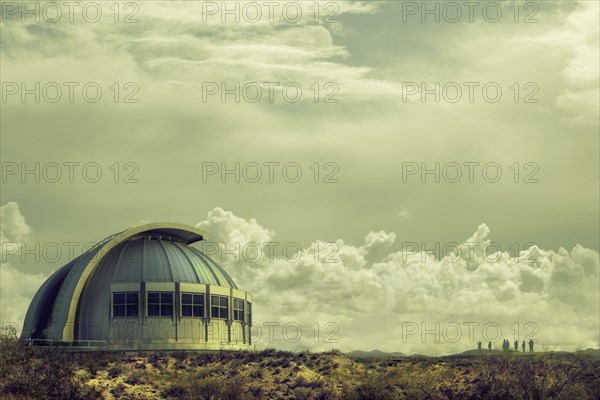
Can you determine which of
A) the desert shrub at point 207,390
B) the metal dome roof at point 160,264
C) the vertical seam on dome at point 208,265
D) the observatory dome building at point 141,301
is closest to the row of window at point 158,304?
the observatory dome building at point 141,301

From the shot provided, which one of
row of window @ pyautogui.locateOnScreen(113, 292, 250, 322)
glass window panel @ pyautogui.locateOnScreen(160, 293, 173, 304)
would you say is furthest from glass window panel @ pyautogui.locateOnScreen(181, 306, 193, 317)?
glass window panel @ pyautogui.locateOnScreen(160, 293, 173, 304)

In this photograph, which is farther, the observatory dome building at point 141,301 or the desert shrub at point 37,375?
the observatory dome building at point 141,301

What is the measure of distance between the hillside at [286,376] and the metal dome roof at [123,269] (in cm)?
870

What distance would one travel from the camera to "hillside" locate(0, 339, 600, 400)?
193 ft

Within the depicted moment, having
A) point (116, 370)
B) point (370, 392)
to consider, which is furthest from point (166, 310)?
point (370, 392)

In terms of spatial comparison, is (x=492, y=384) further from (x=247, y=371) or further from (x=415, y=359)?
(x=247, y=371)

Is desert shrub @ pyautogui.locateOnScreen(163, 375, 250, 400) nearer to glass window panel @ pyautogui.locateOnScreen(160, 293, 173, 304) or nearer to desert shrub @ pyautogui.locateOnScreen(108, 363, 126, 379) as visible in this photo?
desert shrub @ pyautogui.locateOnScreen(108, 363, 126, 379)

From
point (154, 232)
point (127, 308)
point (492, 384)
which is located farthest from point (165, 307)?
point (492, 384)

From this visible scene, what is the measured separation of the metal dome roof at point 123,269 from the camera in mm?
74250

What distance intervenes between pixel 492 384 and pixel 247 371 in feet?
59.6

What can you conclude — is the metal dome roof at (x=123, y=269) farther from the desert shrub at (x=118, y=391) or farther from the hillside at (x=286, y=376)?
the desert shrub at (x=118, y=391)

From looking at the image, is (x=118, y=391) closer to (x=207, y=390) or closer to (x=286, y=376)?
(x=207, y=390)

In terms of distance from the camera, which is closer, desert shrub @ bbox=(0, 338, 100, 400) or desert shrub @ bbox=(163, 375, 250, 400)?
desert shrub @ bbox=(0, 338, 100, 400)

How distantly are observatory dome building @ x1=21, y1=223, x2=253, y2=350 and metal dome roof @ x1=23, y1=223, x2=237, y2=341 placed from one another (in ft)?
0.29
